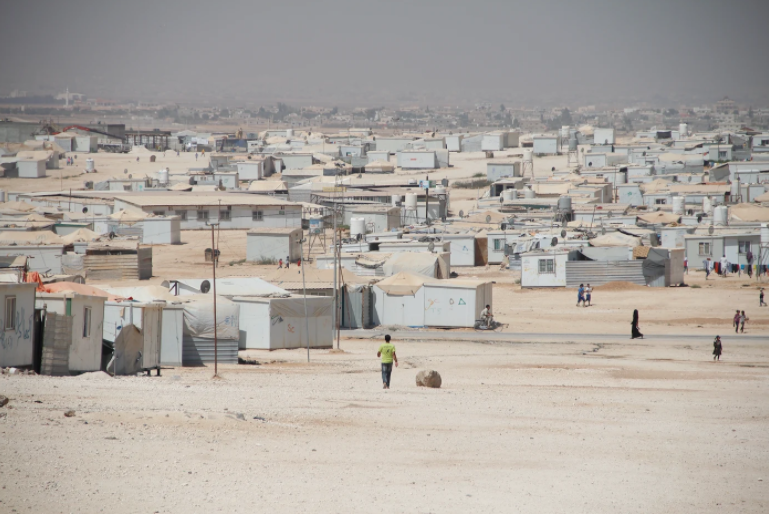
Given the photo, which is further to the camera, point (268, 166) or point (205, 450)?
point (268, 166)

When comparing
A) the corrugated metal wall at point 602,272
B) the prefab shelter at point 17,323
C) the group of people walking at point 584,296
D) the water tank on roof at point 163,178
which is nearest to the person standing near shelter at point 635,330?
the group of people walking at point 584,296

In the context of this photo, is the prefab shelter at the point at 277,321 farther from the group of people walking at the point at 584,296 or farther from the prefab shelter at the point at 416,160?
the prefab shelter at the point at 416,160

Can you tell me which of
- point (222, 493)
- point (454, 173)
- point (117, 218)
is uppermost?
point (454, 173)

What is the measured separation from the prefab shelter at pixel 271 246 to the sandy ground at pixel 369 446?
2495 centimetres

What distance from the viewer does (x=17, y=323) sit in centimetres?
1436

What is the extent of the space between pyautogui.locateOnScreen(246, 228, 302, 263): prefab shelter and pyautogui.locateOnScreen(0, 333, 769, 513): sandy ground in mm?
24952

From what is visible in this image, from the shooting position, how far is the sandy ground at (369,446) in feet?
30.8

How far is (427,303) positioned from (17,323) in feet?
50.2

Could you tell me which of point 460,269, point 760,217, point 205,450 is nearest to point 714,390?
point 205,450

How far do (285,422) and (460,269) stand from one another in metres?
30.3

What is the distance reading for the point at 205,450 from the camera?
10.5m

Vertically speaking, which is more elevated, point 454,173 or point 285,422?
point 454,173

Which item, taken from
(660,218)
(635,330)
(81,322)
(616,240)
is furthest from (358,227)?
(81,322)

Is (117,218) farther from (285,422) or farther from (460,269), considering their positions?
(285,422)
